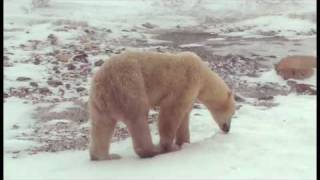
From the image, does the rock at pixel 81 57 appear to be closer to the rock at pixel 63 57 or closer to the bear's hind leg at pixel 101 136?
the rock at pixel 63 57

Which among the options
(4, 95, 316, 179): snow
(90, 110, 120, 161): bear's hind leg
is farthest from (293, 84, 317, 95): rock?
(90, 110, 120, 161): bear's hind leg

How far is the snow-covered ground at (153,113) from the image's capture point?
5.51 m

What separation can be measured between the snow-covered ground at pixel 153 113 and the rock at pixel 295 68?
0.54 ft

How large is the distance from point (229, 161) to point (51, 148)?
7.22 feet

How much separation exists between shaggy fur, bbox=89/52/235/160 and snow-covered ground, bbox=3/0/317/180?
0.21m

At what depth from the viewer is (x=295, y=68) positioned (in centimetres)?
1084

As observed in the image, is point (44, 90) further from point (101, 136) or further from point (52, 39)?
point (52, 39)

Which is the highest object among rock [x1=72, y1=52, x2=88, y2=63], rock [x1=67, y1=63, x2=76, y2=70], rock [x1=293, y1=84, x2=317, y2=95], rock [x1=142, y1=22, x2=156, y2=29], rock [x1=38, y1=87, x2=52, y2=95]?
rock [x1=142, y1=22, x2=156, y2=29]

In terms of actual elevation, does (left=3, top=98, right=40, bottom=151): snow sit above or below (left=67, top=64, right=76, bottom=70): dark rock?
below

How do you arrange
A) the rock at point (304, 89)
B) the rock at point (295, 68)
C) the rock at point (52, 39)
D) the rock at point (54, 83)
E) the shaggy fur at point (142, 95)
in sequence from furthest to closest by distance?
the rock at point (52, 39)
the rock at point (295, 68)
the rock at point (54, 83)
the rock at point (304, 89)
the shaggy fur at point (142, 95)

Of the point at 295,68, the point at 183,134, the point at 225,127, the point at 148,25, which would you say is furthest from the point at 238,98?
the point at 148,25

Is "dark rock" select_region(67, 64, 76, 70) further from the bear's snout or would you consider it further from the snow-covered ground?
the bear's snout

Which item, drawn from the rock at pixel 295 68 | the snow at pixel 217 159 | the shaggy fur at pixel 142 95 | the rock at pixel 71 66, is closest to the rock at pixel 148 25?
the rock at pixel 71 66

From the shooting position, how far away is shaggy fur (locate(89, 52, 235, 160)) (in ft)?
18.6
